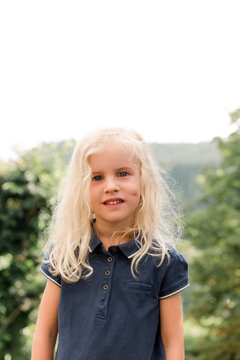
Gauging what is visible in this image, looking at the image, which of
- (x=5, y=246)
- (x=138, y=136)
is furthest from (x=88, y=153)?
(x=5, y=246)

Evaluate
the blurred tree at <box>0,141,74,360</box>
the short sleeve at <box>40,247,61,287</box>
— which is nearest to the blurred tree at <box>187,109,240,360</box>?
the blurred tree at <box>0,141,74,360</box>

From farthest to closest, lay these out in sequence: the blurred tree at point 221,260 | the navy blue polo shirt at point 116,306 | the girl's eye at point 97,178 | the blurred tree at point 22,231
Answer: the blurred tree at point 221,260, the blurred tree at point 22,231, the girl's eye at point 97,178, the navy blue polo shirt at point 116,306

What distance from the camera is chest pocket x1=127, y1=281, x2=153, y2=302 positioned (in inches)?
57.8

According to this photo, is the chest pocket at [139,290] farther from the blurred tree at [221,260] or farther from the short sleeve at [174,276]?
the blurred tree at [221,260]

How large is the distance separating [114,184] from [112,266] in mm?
296

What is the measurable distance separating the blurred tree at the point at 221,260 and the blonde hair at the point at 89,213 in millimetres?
4525

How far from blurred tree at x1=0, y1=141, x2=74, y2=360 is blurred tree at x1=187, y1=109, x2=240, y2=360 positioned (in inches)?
102

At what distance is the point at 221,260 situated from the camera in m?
7.01

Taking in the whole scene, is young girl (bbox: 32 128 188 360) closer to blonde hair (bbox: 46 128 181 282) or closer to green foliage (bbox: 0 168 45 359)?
blonde hair (bbox: 46 128 181 282)

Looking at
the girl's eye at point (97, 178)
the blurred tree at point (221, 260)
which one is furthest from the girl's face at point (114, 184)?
the blurred tree at point (221, 260)

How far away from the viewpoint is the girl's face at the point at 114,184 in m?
1.51

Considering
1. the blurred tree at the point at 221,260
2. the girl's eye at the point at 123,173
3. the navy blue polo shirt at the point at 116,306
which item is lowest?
the blurred tree at the point at 221,260

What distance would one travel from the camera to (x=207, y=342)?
7.46 metres

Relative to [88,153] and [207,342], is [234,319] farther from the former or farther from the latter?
[88,153]
